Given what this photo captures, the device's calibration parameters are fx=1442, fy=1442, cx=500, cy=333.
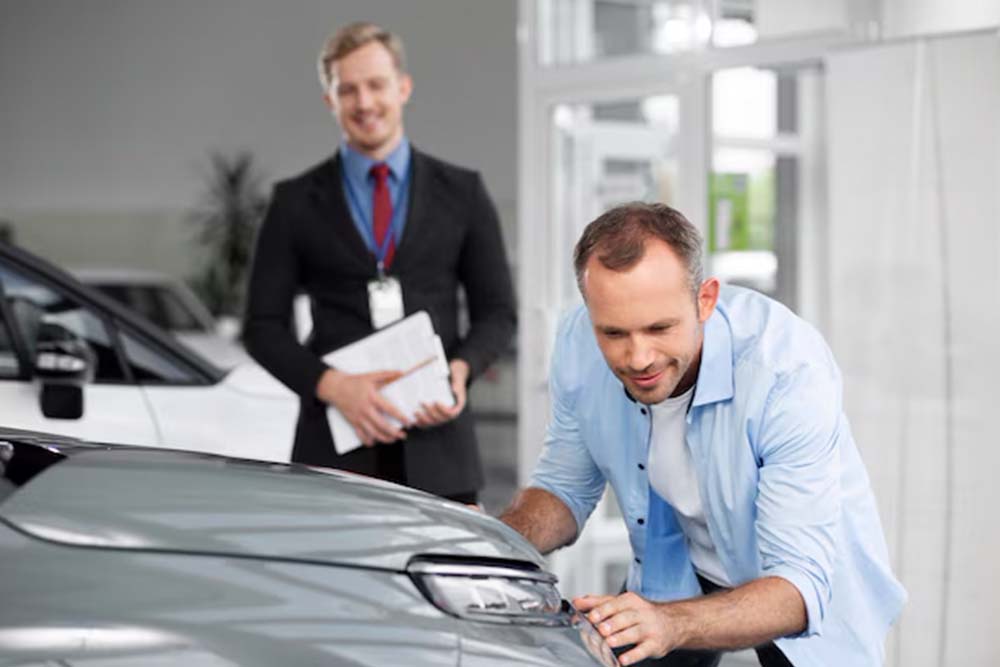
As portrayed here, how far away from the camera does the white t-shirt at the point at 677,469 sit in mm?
2402

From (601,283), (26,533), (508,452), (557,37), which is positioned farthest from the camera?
(508,452)

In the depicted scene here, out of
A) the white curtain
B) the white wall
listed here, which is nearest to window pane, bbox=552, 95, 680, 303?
the white curtain

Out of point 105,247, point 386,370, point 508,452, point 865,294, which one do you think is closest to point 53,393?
point 386,370

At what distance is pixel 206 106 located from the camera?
15.5m

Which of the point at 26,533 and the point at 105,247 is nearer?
the point at 26,533

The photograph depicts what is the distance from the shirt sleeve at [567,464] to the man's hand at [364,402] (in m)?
0.56

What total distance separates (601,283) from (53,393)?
83.1 inches

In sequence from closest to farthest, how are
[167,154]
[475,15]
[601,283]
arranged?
[601,283] < [475,15] < [167,154]

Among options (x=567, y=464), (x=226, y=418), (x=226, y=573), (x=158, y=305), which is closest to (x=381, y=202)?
(x=567, y=464)

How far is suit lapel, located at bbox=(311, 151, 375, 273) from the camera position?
316 cm

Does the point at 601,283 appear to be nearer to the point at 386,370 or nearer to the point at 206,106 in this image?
the point at 386,370

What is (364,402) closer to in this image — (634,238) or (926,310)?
(634,238)

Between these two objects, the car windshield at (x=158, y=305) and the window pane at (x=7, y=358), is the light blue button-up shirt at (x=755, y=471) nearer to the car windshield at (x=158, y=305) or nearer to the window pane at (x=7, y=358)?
the window pane at (x=7, y=358)

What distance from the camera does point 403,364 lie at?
3109 millimetres
